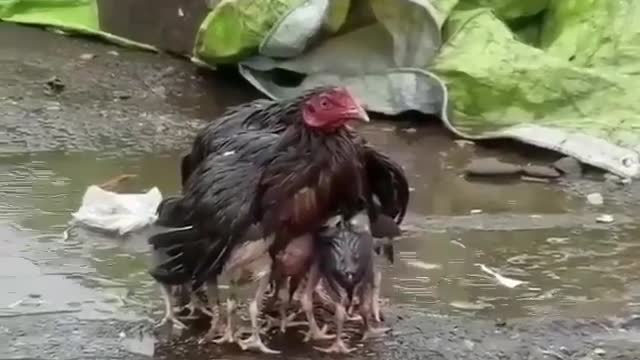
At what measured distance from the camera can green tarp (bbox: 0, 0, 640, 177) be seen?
5.32m

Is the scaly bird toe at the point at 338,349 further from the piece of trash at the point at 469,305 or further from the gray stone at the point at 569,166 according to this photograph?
the gray stone at the point at 569,166

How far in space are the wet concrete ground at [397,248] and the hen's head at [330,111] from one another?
1.79 feet

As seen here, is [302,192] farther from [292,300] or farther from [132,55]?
[132,55]

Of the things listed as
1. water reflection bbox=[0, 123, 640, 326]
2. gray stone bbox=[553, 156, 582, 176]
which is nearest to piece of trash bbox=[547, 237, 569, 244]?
water reflection bbox=[0, 123, 640, 326]

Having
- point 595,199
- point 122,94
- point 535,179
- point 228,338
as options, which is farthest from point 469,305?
point 122,94

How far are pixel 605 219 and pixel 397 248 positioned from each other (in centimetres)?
73

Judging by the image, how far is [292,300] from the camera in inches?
140

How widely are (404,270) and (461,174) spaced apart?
39.1 inches

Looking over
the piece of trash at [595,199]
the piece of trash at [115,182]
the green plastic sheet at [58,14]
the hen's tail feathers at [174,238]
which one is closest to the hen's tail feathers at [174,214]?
the hen's tail feathers at [174,238]

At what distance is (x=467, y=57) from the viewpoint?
18.0 ft

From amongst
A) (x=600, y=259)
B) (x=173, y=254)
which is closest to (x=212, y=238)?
(x=173, y=254)

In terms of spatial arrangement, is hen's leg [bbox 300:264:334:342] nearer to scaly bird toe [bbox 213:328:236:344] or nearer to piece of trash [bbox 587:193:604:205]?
scaly bird toe [bbox 213:328:236:344]

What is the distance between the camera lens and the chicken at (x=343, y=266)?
329 centimetres

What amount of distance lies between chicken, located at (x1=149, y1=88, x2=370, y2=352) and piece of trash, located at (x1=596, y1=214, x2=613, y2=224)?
1.33 m
